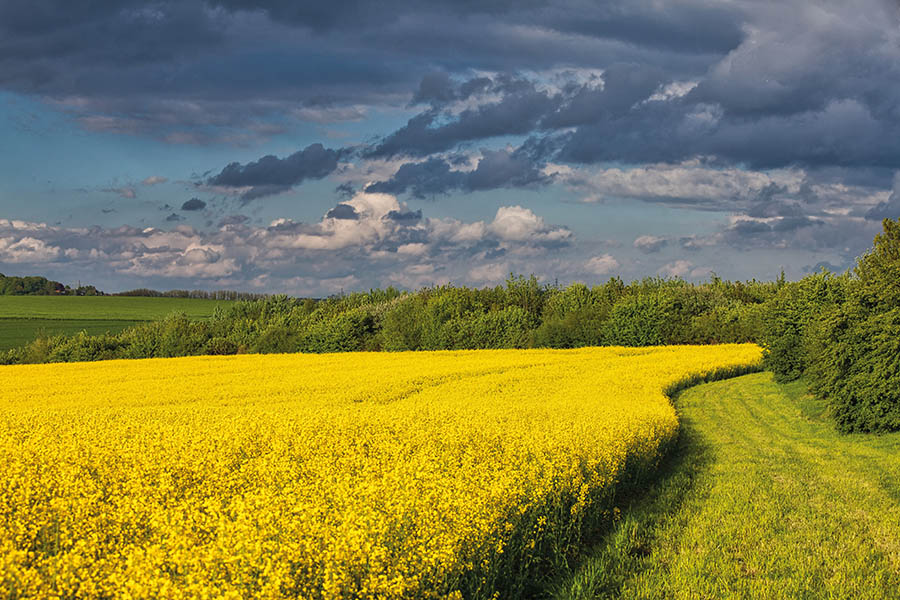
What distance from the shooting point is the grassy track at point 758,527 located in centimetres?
802

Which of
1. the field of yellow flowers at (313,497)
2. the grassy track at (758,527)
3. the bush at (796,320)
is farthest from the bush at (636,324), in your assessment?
the field of yellow flowers at (313,497)

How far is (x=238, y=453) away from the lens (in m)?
10.2

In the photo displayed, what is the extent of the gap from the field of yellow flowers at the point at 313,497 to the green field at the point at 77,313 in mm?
63613

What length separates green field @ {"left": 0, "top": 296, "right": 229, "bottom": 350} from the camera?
74.6 meters

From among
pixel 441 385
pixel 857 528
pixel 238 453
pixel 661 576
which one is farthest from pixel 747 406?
pixel 238 453

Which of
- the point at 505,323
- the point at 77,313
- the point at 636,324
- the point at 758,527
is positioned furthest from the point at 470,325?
the point at 77,313

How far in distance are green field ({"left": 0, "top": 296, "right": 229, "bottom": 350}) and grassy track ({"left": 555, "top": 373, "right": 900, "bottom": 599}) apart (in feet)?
219

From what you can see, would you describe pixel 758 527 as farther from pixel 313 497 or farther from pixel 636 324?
pixel 636 324

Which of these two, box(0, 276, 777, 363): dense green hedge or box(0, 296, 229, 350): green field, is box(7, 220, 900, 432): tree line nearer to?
box(0, 276, 777, 363): dense green hedge

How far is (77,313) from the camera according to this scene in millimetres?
93062

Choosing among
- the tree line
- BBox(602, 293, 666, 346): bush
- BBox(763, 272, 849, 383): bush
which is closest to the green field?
the tree line

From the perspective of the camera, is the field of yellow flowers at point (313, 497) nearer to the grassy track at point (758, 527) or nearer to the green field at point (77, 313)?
the grassy track at point (758, 527)

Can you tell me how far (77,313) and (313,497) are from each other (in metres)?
99.0

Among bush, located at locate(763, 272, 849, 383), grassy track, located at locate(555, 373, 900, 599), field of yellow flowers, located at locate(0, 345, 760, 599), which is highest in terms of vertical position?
bush, located at locate(763, 272, 849, 383)
